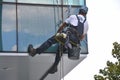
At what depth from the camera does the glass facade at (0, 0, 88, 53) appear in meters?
15.0

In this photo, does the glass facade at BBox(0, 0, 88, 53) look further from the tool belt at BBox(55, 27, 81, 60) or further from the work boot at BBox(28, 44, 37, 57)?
the tool belt at BBox(55, 27, 81, 60)

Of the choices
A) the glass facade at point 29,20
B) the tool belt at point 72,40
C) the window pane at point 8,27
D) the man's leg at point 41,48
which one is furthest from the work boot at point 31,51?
the tool belt at point 72,40

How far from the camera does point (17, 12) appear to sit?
49.5 feet

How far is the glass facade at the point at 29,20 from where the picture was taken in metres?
15.0

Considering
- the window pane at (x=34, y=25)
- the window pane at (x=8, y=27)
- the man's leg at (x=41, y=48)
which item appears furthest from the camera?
the window pane at (x=34, y=25)

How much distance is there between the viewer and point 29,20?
1517cm

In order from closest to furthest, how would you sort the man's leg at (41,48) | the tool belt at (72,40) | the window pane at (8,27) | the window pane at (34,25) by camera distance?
the tool belt at (72,40) → the man's leg at (41,48) → the window pane at (8,27) → the window pane at (34,25)

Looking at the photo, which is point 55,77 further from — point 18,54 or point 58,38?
point 58,38

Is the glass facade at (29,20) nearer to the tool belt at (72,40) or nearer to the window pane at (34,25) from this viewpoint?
the window pane at (34,25)

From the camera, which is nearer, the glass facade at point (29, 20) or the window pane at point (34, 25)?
the glass facade at point (29, 20)

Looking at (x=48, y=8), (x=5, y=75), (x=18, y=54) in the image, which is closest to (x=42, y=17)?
(x=48, y=8)

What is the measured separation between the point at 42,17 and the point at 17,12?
75cm

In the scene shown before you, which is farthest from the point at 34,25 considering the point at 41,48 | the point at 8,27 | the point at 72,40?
the point at 72,40

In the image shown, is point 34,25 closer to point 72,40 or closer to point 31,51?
point 31,51
